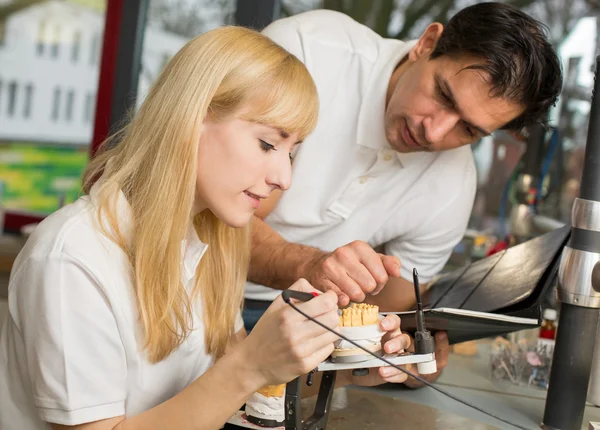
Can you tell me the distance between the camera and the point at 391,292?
1.92m

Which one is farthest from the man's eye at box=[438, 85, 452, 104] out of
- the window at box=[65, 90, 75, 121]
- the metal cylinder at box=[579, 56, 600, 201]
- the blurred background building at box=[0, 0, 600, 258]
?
the window at box=[65, 90, 75, 121]

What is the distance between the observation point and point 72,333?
1.10 m

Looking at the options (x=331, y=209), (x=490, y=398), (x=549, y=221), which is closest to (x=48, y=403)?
(x=490, y=398)

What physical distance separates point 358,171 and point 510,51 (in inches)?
20.2

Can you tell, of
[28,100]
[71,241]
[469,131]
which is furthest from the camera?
[28,100]

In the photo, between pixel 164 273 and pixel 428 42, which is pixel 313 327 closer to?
pixel 164 273

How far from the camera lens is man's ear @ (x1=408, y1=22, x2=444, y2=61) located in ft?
5.77

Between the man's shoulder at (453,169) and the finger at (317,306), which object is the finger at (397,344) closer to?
the finger at (317,306)

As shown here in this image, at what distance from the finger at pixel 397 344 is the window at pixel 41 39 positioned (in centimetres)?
331

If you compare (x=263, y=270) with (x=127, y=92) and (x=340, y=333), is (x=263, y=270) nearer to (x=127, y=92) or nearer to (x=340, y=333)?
(x=340, y=333)

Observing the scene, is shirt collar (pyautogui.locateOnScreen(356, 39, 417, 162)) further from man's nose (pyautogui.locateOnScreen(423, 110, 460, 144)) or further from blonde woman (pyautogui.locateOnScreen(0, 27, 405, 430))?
blonde woman (pyautogui.locateOnScreen(0, 27, 405, 430))

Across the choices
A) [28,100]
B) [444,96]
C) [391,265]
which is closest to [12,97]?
[28,100]

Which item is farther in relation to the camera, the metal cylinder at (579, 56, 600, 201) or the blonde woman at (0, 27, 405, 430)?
the metal cylinder at (579, 56, 600, 201)

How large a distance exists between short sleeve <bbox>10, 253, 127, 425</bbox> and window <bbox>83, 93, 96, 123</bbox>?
302 centimetres
